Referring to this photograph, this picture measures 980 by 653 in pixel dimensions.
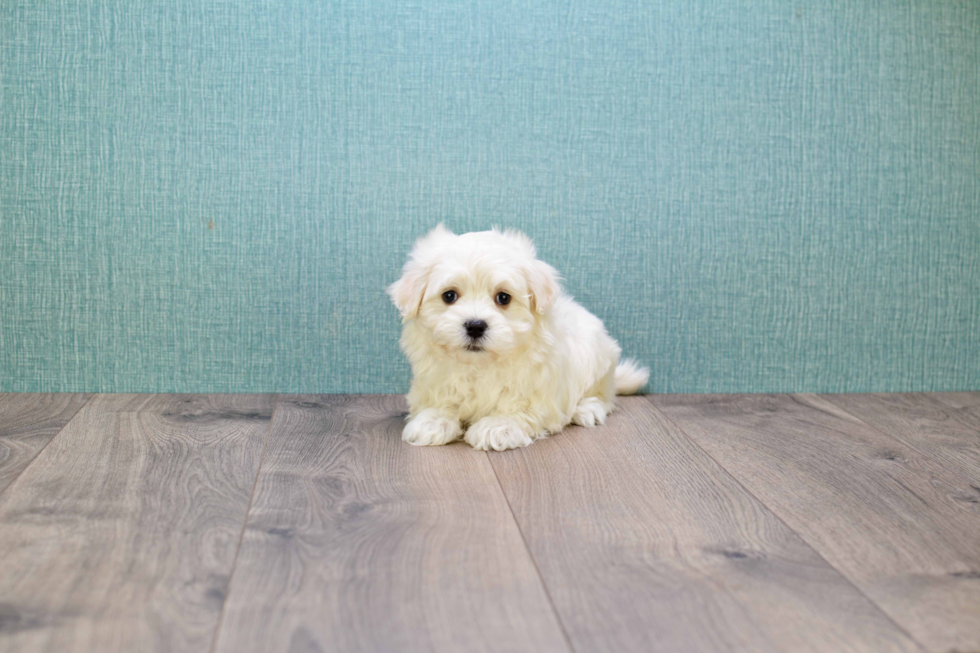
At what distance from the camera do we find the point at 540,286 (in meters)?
1.96

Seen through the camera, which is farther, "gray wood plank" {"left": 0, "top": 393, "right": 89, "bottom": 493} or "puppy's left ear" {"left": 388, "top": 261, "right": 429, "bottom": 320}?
"puppy's left ear" {"left": 388, "top": 261, "right": 429, "bottom": 320}

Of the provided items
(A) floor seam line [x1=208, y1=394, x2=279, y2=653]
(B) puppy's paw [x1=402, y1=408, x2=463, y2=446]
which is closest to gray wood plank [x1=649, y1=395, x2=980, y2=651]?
(B) puppy's paw [x1=402, y1=408, x2=463, y2=446]

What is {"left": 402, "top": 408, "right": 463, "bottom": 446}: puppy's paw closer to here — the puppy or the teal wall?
the puppy

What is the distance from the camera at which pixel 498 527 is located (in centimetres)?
143

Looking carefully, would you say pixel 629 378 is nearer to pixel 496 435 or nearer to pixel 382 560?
pixel 496 435

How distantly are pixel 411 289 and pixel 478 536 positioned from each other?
74 cm

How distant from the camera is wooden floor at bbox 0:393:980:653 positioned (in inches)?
42.8

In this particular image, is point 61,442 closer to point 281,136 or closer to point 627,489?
point 281,136

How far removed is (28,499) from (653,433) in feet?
4.56

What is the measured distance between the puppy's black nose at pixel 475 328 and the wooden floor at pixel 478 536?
0.89 feet

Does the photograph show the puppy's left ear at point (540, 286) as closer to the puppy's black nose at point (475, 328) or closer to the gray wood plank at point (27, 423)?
the puppy's black nose at point (475, 328)

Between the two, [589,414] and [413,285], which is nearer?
[413,285]

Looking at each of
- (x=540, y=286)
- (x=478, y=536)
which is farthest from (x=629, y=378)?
(x=478, y=536)

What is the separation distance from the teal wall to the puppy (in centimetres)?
41
